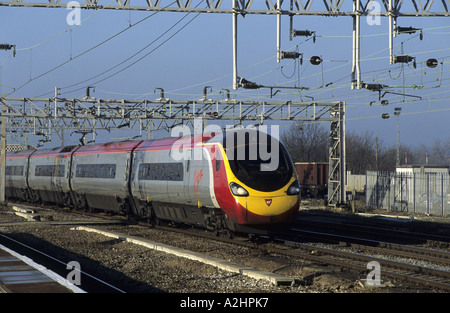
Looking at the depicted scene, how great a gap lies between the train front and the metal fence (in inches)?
747

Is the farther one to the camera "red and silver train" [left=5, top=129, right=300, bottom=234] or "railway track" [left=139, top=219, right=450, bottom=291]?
"red and silver train" [left=5, top=129, right=300, bottom=234]

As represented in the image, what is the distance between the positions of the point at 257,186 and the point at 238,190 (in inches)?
22.0

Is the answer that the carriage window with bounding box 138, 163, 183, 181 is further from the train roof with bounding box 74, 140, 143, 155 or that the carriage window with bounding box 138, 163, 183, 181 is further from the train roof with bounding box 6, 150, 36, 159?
the train roof with bounding box 6, 150, 36, 159

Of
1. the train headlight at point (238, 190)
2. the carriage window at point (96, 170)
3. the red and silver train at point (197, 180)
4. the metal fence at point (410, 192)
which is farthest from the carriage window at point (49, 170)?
the metal fence at point (410, 192)

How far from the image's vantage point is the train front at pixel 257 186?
1692 cm

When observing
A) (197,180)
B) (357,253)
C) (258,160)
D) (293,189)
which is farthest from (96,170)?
(357,253)

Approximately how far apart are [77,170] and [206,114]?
1226 centimetres

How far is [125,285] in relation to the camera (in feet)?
40.2

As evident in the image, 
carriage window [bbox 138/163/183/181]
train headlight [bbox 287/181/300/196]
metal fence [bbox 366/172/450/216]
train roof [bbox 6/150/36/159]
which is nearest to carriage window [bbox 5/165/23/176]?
train roof [bbox 6/150/36/159]

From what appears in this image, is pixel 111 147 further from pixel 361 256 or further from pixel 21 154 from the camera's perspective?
pixel 21 154

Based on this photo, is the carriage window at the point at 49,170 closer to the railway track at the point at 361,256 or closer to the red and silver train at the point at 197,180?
the red and silver train at the point at 197,180

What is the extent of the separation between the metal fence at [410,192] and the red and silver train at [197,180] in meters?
17.4

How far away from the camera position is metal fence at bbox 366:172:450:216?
34028 millimetres
